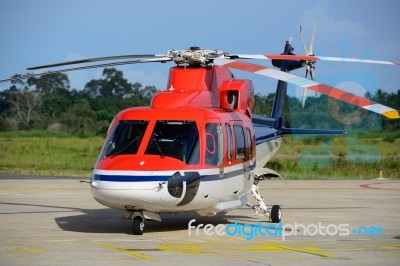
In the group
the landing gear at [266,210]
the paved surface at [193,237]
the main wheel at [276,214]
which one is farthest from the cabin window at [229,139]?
the main wheel at [276,214]

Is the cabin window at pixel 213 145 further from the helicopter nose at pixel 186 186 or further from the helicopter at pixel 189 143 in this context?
the helicopter nose at pixel 186 186

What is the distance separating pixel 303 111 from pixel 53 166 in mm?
14524

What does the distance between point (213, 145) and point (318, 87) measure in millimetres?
2806

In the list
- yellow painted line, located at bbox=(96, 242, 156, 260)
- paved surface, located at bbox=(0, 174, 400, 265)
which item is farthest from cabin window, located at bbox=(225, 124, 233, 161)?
yellow painted line, located at bbox=(96, 242, 156, 260)

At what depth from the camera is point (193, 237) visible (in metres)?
16.9

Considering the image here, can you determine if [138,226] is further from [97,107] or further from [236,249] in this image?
[97,107]

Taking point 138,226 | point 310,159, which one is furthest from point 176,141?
point 310,159

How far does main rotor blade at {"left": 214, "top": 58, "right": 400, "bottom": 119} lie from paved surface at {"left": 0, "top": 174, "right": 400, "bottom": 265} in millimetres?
2304

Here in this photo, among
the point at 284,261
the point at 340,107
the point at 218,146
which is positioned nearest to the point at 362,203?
the point at 218,146

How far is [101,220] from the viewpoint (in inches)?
797

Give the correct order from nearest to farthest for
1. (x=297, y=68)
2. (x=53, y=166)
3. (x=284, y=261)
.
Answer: (x=284, y=261) → (x=297, y=68) → (x=53, y=166)

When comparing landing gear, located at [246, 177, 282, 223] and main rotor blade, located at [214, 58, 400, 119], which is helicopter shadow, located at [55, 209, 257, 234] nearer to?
landing gear, located at [246, 177, 282, 223]

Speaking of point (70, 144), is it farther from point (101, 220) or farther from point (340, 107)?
point (101, 220)

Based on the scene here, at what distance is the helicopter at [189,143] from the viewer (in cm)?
1627
